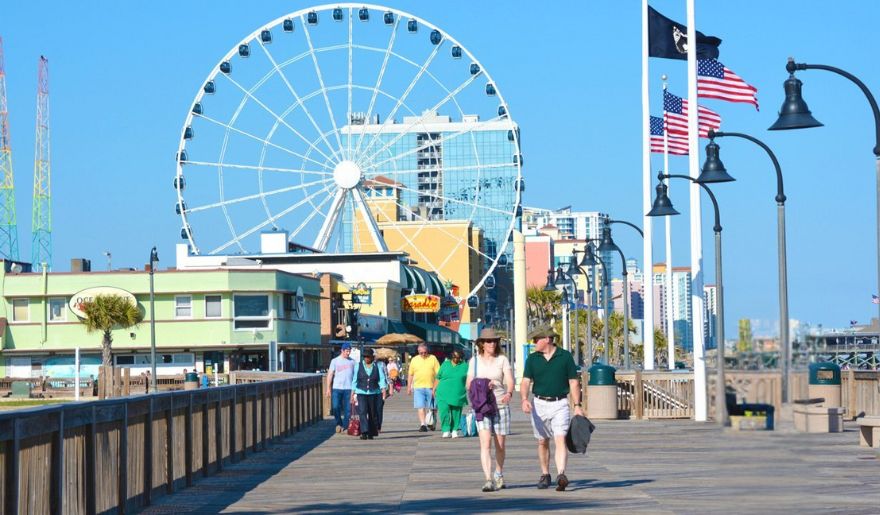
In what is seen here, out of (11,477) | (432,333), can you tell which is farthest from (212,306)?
(11,477)

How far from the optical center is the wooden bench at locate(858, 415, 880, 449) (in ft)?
69.2

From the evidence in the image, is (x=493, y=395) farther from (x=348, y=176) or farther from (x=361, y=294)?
(x=361, y=294)

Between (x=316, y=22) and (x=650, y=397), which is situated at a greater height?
(x=316, y=22)

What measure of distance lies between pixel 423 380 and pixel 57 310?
170ft

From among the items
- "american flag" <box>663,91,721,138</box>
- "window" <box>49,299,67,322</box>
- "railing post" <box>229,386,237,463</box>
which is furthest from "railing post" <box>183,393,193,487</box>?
"window" <box>49,299,67,322</box>

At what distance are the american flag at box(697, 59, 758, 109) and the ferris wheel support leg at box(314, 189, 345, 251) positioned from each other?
46.0 meters

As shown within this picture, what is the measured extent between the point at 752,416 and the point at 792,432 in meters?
0.14

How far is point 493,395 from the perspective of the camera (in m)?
→ 16.8

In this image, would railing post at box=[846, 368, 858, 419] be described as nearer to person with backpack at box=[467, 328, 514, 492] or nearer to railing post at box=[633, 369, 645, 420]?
railing post at box=[633, 369, 645, 420]

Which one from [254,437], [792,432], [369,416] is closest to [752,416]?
[792,432]

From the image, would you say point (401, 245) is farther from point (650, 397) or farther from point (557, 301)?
point (650, 397)

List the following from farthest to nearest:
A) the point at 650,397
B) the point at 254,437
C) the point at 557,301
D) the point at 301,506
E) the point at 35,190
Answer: the point at 35,190
the point at 557,301
the point at 650,397
the point at 254,437
the point at 301,506

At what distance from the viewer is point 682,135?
122 feet

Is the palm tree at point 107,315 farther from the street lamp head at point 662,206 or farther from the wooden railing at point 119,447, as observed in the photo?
the wooden railing at point 119,447
